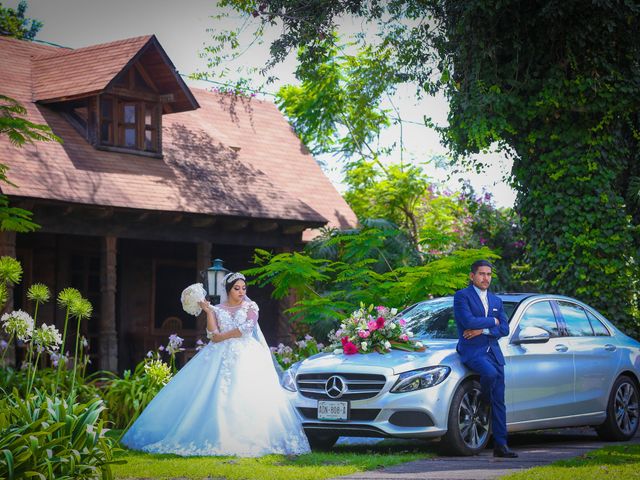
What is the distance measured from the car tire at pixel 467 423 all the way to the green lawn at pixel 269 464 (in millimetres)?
321

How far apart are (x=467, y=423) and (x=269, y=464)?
2.04m

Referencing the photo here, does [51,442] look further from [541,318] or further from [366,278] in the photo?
[366,278]

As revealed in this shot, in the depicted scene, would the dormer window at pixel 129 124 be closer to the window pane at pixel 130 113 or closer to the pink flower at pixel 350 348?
the window pane at pixel 130 113

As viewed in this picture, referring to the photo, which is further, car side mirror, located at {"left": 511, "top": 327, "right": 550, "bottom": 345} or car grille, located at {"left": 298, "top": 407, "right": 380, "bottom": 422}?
car side mirror, located at {"left": 511, "top": 327, "right": 550, "bottom": 345}

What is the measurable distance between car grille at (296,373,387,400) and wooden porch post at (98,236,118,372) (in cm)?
948

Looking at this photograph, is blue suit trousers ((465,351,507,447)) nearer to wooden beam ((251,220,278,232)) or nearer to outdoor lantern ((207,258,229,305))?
outdoor lantern ((207,258,229,305))

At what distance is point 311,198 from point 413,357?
1568cm

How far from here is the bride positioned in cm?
1028

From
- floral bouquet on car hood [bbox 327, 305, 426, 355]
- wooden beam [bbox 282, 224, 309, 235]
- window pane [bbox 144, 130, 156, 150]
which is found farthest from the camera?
wooden beam [bbox 282, 224, 309, 235]

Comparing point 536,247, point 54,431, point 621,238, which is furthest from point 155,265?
point 54,431

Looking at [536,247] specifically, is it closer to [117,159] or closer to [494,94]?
[494,94]

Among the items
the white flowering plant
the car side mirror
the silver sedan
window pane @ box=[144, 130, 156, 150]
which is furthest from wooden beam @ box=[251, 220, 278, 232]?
the car side mirror

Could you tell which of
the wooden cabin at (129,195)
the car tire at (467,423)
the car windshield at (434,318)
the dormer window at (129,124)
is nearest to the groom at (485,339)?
the car tire at (467,423)

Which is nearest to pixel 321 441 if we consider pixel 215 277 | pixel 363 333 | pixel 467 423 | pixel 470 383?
pixel 363 333
